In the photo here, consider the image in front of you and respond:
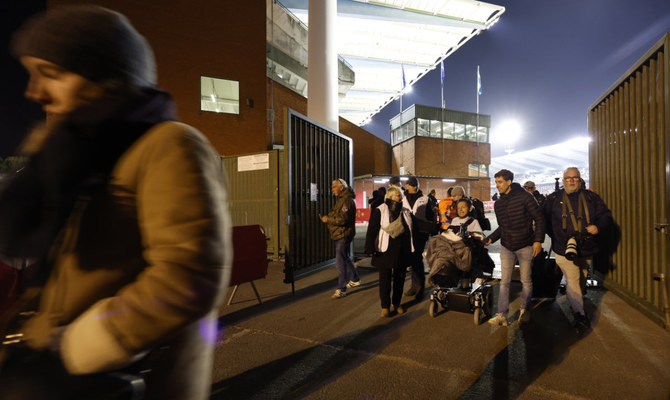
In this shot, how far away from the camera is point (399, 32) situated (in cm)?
2453

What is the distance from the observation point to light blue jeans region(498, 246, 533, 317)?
461 cm

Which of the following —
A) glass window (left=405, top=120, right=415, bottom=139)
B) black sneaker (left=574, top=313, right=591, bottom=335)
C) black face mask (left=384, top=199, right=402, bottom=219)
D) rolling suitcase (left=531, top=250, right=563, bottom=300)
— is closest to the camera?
black sneaker (left=574, top=313, right=591, bottom=335)

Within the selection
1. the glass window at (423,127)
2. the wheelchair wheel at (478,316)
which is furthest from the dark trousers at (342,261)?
the glass window at (423,127)

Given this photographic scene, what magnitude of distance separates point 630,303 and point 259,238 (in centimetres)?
590

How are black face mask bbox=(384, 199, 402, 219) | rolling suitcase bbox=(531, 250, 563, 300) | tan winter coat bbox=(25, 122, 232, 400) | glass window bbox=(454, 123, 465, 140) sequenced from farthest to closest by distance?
glass window bbox=(454, 123, 465, 140)
rolling suitcase bbox=(531, 250, 563, 300)
black face mask bbox=(384, 199, 402, 219)
tan winter coat bbox=(25, 122, 232, 400)

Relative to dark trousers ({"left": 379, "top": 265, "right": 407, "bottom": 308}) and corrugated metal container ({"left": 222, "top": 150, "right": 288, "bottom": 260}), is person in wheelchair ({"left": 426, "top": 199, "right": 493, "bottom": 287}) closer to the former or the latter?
dark trousers ({"left": 379, "top": 265, "right": 407, "bottom": 308})

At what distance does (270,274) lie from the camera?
308 inches

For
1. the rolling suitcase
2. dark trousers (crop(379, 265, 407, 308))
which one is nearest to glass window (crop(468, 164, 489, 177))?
the rolling suitcase

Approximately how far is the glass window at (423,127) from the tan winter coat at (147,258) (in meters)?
30.5

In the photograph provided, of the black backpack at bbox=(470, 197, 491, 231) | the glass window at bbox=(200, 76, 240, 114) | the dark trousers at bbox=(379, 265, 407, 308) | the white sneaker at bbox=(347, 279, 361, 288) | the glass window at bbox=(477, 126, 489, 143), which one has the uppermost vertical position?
the glass window at bbox=(477, 126, 489, 143)

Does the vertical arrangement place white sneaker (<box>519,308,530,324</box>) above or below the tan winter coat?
below

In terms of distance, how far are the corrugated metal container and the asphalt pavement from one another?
3813mm

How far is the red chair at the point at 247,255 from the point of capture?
502cm

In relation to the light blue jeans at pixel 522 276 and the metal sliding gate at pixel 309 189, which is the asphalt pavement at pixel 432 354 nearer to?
the light blue jeans at pixel 522 276
